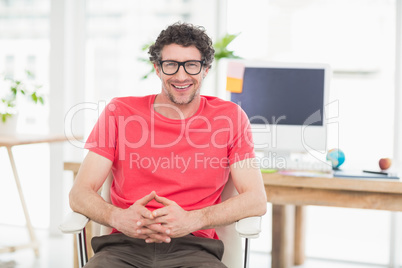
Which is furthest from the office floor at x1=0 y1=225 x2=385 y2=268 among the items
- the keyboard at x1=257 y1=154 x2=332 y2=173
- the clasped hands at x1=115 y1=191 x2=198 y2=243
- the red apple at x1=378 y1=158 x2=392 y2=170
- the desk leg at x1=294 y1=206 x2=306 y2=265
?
the clasped hands at x1=115 y1=191 x2=198 y2=243

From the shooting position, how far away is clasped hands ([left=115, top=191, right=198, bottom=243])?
1.60 metres

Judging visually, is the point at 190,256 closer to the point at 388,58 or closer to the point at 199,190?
the point at 199,190

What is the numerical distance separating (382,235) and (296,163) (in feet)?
5.55

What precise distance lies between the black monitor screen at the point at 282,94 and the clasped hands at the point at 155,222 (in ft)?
3.21

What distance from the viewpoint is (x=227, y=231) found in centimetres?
184

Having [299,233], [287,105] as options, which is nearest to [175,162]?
[287,105]

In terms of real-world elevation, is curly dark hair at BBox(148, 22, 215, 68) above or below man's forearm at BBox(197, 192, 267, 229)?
above

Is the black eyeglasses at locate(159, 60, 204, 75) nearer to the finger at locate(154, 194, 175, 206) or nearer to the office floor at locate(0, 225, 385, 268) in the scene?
the finger at locate(154, 194, 175, 206)

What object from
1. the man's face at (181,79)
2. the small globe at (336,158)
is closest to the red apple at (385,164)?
the small globe at (336,158)

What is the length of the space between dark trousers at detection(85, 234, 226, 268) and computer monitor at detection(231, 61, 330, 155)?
90 cm

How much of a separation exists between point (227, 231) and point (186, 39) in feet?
2.58

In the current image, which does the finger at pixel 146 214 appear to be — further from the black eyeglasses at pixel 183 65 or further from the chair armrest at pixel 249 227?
the black eyeglasses at pixel 183 65

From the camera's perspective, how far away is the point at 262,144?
97.3 inches

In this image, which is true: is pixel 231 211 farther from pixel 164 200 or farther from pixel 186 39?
pixel 186 39
